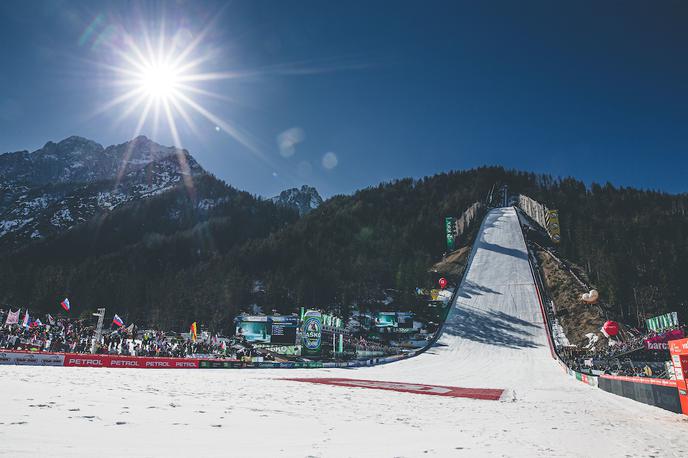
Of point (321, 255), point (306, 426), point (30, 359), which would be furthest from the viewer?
point (321, 255)

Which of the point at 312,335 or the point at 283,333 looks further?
the point at 283,333

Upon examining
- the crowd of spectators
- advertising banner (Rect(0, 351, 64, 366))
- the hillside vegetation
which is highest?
the hillside vegetation

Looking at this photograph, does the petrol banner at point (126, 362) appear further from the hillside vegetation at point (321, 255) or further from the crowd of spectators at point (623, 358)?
the hillside vegetation at point (321, 255)

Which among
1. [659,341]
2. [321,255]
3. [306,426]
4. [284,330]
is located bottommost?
[306,426]

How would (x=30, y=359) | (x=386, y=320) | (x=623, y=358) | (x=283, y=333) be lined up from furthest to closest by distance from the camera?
1. (x=386, y=320)
2. (x=283, y=333)
3. (x=623, y=358)
4. (x=30, y=359)

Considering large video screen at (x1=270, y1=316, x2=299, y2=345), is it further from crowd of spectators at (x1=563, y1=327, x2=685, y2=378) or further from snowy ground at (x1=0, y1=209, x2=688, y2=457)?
snowy ground at (x1=0, y1=209, x2=688, y2=457)

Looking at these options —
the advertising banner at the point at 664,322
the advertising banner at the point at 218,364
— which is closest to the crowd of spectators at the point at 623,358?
the advertising banner at the point at 664,322

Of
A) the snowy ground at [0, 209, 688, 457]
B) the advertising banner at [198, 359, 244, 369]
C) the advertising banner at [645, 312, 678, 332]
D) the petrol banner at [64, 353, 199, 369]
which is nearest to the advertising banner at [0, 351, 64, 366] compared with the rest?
the petrol banner at [64, 353, 199, 369]

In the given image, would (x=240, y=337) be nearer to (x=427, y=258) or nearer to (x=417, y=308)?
(x=417, y=308)

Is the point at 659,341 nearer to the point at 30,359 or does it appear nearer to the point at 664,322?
the point at 664,322

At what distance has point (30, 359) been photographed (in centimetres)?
2144

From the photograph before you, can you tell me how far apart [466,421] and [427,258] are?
259ft

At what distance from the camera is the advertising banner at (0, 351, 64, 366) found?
68.7 ft

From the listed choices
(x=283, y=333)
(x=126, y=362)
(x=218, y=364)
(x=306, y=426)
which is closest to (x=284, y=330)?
(x=283, y=333)
